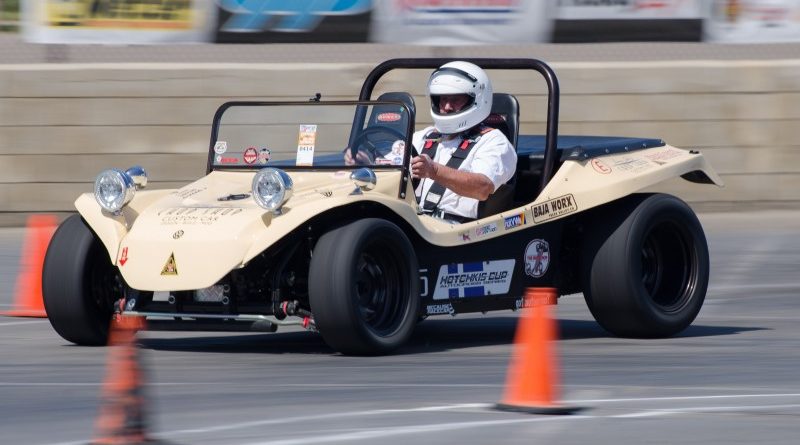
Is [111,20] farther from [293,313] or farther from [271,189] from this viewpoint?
[293,313]

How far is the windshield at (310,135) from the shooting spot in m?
9.47

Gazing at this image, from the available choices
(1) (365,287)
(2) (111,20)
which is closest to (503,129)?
(1) (365,287)

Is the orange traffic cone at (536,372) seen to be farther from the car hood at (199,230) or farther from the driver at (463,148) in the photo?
the driver at (463,148)

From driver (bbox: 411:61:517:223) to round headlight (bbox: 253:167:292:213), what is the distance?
1.13 meters

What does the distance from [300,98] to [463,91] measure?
665 cm

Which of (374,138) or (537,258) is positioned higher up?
(374,138)

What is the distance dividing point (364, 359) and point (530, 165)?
7.14ft

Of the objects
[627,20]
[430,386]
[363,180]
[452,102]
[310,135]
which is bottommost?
[430,386]

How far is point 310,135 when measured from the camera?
9.55 meters

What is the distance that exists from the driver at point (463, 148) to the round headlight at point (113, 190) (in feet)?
5.61

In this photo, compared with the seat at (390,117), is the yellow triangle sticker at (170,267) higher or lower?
lower

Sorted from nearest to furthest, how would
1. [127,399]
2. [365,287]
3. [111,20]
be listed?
[127,399] < [365,287] < [111,20]

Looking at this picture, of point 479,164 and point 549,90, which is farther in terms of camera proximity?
point 549,90

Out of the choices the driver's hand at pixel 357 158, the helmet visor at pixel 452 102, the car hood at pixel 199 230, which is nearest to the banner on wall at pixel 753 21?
the helmet visor at pixel 452 102
